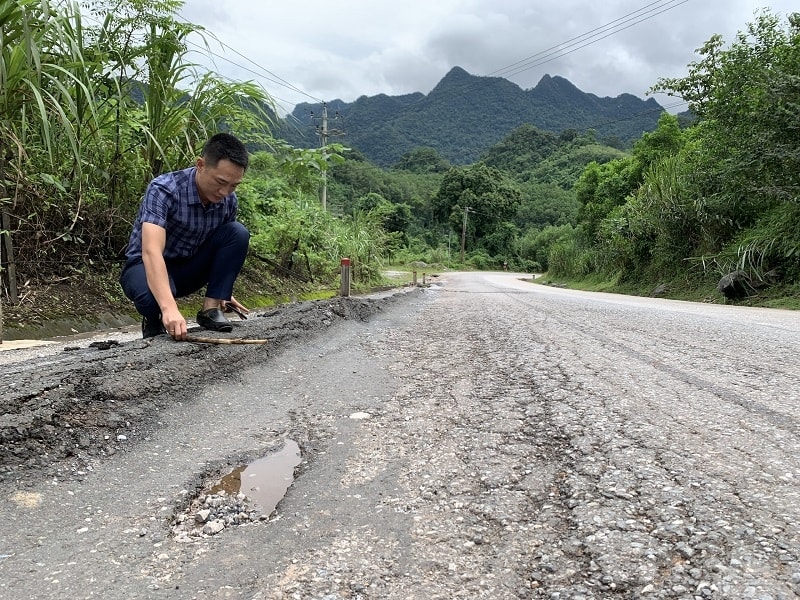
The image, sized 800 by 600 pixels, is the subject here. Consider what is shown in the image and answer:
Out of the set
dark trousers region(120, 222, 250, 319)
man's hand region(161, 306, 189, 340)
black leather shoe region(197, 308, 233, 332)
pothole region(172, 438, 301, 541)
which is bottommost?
pothole region(172, 438, 301, 541)

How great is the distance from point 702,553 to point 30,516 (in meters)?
1.53

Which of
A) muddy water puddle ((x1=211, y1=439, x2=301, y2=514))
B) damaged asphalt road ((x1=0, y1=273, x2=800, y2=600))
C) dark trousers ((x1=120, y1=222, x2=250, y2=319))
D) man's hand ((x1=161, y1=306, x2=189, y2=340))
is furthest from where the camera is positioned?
dark trousers ((x1=120, y1=222, x2=250, y2=319))

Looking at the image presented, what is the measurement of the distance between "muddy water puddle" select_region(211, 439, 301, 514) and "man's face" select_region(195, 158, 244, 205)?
1.54 m

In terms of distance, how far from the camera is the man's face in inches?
107

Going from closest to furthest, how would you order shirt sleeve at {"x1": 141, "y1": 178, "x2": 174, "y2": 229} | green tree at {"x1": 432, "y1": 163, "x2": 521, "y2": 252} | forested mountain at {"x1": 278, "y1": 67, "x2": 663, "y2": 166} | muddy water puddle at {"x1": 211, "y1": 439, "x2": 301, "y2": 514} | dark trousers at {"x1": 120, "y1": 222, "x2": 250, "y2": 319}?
muddy water puddle at {"x1": 211, "y1": 439, "x2": 301, "y2": 514}
shirt sleeve at {"x1": 141, "y1": 178, "x2": 174, "y2": 229}
dark trousers at {"x1": 120, "y1": 222, "x2": 250, "y2": 319}
green tree at {"x1": 432, "y1": 163, "x2": 521, "y2": 252}
forested mountain at {"x1": 278, "y1": 67, "x2": 663, "y2": 166}

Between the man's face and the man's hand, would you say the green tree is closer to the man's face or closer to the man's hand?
the man's face

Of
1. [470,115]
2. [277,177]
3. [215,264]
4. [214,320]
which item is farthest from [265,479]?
[470,115]

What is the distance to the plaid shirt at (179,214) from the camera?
8.90 feet

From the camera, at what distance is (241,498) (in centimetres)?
147

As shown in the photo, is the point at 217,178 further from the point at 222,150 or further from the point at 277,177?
the point at 277,177

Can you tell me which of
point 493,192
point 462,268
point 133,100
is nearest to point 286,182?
point 133,100

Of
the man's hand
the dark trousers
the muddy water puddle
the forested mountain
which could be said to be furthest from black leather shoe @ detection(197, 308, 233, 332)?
the forested mountain

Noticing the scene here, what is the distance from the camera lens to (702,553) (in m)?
1.12

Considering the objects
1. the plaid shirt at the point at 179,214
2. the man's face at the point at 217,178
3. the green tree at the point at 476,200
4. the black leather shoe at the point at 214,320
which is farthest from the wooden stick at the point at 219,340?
the green tree at the point at 476,200
